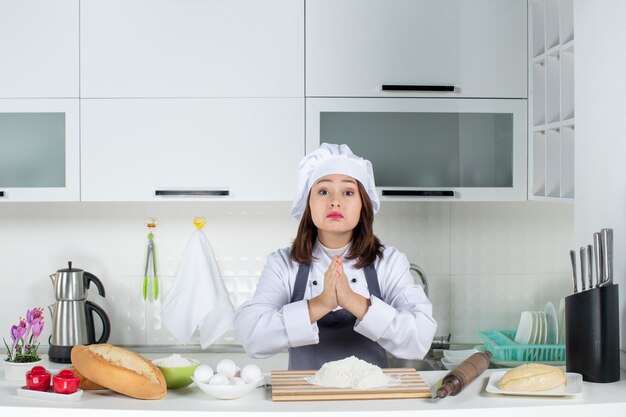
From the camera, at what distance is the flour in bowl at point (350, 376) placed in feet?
4.45

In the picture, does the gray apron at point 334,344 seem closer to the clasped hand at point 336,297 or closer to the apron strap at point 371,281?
the apron strap at point 371,281

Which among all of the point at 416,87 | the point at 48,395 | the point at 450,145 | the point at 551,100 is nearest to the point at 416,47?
the point at 416,87

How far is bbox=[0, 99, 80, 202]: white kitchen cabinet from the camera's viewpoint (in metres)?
2.45

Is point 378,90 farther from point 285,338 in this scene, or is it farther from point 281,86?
point 285,338

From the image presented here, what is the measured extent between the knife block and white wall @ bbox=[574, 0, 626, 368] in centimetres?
13

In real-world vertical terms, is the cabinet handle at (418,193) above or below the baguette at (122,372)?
above

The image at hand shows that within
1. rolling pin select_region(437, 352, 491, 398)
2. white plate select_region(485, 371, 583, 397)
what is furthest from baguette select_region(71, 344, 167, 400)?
white plate select_region(485, 371, 583, 397)

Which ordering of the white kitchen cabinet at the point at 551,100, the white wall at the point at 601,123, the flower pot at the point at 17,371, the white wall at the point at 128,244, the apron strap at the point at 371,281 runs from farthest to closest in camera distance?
the white wall at the point at 128,244, the white kitchen cabinet at the point at 551,100, the apron strap at the point at 371,281, the white wall at the point at 601,123, the flower pot at the point at 17,371

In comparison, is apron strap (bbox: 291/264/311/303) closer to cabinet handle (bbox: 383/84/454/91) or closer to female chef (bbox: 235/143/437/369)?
female chef (bbox: 235/143/437/369)

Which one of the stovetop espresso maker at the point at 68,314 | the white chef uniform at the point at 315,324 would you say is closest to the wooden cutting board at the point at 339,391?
the white chef uniform at the point at 315,324

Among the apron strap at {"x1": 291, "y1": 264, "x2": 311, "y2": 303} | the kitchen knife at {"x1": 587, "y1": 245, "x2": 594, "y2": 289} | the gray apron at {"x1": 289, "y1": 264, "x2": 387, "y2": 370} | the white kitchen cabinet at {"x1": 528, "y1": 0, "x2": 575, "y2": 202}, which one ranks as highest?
the white kitchen cabinet at {"x1": 528, "y1": 0, "x2": 575, "y2": 202}

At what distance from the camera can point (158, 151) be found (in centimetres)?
246

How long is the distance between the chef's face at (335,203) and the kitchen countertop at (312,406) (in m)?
0.53

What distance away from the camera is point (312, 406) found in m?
1.29
